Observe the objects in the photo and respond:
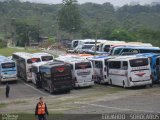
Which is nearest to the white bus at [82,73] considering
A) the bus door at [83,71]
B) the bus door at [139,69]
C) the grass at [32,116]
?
the bus door at [83,71]

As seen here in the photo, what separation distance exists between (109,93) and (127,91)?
158 centimetres

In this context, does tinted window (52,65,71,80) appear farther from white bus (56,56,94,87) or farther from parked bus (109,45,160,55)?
parked bus (109,45,160,55)

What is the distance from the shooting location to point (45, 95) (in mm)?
41250

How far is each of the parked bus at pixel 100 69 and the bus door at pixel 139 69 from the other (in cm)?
546

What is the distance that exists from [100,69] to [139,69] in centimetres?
693

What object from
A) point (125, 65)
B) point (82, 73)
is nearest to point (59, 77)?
point (82, 73)

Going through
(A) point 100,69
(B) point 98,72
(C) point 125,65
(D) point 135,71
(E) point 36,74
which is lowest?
(E) point 36,74

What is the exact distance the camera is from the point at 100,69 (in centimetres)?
4497

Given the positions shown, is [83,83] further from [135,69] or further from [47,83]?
[135,69]

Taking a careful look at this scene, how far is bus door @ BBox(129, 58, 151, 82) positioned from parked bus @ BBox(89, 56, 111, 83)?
5.46 meters

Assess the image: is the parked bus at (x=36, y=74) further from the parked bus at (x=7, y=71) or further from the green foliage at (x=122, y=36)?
the green foliage at (x=122, y=36)

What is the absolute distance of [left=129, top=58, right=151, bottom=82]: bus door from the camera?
38688mm

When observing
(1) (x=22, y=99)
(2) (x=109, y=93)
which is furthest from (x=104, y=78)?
(1) (x=22, y=99)

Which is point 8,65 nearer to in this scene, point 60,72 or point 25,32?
point 60,72
